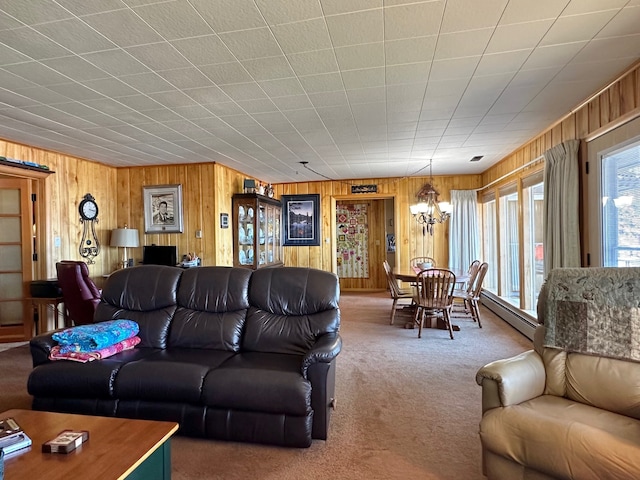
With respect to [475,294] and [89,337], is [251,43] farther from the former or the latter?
[475,294]

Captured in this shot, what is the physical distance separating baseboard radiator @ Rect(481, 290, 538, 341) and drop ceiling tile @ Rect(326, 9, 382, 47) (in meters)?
3.71

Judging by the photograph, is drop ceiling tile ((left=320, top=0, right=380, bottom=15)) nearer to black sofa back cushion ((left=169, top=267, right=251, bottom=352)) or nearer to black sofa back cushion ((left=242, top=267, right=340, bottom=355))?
black sofa back cushion ((left=242, top=267, right=340, bottom=355))

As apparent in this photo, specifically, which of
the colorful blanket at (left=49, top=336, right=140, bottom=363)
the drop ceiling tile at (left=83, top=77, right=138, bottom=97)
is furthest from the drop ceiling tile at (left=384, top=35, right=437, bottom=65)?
the colorful blanket at (left=49, top=336, right=140, bottom=363)

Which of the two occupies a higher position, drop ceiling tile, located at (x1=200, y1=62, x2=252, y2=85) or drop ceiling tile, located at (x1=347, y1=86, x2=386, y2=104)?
drop ceiling tile, located at (x1=200, y1=62, x2=252, y2=85)

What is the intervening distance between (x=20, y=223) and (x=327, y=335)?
14.7 feet

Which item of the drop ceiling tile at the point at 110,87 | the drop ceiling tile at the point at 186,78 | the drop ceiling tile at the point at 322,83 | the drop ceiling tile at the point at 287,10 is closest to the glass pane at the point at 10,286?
the drop ceiling tile at the point at 110,87

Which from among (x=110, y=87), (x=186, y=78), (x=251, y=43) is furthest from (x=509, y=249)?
(x=110, y=87)

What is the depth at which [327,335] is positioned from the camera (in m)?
2.50

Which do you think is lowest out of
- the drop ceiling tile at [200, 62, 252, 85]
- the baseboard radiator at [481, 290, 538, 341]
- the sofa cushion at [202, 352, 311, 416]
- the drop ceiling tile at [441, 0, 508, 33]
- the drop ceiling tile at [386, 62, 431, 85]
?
the baseboard radiator at [481, 290, 538, 341]

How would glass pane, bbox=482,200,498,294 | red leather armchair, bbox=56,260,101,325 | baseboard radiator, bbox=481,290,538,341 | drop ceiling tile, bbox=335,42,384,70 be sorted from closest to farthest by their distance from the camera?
1. drop ceiling tile, bbox=335,42,384,70
2. red leather armchair, bbox=56,260,101,325
3. baseboard radiator, bbox=481,290,538,341
4. glass pane, bbox=482,200,498,294

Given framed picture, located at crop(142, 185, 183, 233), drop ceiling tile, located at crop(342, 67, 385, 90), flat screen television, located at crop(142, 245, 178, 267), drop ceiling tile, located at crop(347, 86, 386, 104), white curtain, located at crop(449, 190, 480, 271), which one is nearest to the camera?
drop ceiling tile, located at crop(342, 67, 385, 90)

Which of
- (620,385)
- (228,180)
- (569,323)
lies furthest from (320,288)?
(228,180)

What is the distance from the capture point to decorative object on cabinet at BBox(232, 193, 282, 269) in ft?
20.6

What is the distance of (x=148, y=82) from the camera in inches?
109
